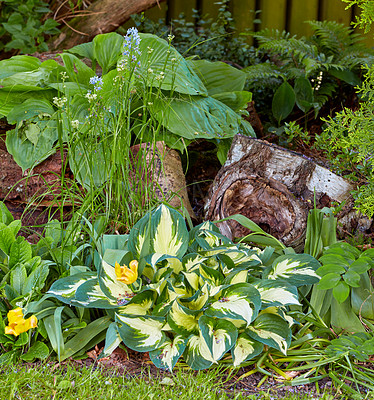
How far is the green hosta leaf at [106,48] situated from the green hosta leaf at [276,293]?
1999mm

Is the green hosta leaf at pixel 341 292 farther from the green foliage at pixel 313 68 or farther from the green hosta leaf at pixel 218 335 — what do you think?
the green foliage at pixel 313 68

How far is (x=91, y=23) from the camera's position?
4414mm

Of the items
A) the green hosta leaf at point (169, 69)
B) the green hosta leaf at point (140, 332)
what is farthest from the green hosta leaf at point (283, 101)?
the green hosta leaf at point (140, 332)

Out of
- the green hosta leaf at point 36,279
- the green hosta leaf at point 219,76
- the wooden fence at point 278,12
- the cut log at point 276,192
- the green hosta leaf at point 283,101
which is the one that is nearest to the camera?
the green hosta leaf at point 36,279

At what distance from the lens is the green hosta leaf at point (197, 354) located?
179 centimetres

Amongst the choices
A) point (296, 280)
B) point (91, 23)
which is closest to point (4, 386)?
point (296, 280)

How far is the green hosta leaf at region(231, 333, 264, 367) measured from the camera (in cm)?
183

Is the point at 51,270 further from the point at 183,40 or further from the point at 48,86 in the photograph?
the point at 183,40

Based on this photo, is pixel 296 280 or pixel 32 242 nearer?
pixel 296 280

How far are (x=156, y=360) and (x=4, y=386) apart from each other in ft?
1.78

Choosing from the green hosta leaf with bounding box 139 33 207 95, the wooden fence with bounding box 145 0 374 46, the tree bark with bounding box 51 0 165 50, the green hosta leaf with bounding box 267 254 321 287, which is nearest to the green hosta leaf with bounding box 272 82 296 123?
the green hosta leaf with bounding box 139 33 207 95

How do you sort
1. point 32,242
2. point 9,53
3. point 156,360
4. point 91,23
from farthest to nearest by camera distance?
point 9,53 → point 91,23 → point 32,242 → point 156,360

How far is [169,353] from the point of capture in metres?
1.83

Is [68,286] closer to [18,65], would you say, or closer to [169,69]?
[169,69]
